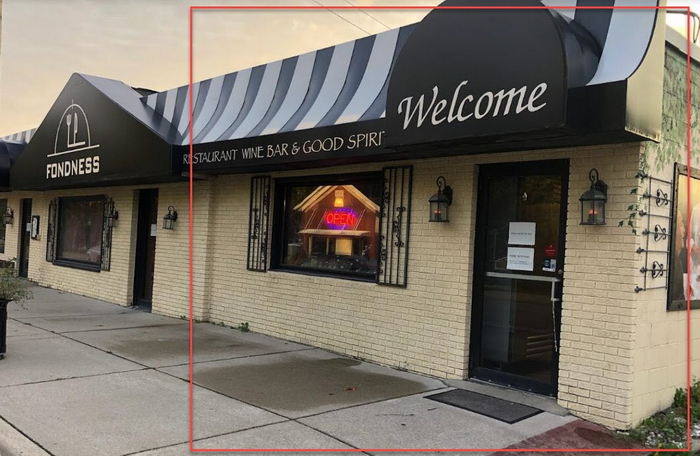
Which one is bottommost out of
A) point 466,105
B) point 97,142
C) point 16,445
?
point 16,445

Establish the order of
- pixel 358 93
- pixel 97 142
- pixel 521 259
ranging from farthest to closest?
pixel 97 142 < pixel 358 93 < pixel 521 259

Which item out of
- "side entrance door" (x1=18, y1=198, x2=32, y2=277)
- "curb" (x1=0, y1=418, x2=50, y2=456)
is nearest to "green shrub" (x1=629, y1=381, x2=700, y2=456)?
"curb" (x1=0, y1=418, x2=50, y2=456)

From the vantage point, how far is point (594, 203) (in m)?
5.49

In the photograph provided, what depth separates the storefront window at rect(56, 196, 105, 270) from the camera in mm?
13633

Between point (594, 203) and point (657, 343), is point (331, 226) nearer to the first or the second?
point (594, 203)

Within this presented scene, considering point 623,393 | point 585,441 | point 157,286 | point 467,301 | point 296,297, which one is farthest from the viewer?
point 157,286

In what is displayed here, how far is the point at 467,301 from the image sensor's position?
6629 millimetres

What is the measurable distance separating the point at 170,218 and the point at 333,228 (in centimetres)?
383

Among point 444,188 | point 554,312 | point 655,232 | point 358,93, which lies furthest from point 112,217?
point 655,232

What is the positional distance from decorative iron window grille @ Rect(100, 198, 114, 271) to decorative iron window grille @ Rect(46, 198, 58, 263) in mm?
2734

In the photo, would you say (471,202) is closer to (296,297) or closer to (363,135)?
(363,135)

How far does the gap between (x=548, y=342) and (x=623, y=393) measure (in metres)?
0.93

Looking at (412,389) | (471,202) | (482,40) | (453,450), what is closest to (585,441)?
(453,450)

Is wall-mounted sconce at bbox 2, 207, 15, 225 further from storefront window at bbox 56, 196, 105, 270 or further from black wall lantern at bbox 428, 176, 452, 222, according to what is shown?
black wall lantern at bbox 428, 176, 452, 222
